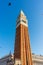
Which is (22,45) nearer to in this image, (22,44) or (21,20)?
(22,44)

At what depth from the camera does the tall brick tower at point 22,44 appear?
23484 millimetres

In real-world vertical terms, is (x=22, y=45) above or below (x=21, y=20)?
below

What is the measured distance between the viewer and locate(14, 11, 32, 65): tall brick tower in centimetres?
2348

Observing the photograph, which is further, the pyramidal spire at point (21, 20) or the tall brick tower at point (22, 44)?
the pyramidal spire at point (21, 20)

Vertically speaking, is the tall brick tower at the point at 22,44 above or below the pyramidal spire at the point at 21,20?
below

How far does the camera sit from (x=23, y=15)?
28.6 metres

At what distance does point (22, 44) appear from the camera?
24.7 m

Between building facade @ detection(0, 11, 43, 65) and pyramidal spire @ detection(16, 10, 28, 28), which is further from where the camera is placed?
pyramidal spire @ detection(16, 10, 28, 28)

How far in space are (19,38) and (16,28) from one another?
310 cm

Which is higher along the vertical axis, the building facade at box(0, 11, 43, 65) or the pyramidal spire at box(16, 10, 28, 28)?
the pyramidal spire at box(16, 10, 28, 28)

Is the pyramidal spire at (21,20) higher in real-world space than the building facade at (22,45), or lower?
higher

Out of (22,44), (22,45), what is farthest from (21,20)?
(22,45)

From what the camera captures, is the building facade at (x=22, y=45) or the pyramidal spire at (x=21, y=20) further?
the pyramidal spire at (x=21, y=20)

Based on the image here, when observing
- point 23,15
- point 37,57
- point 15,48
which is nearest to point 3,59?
point 37,57
